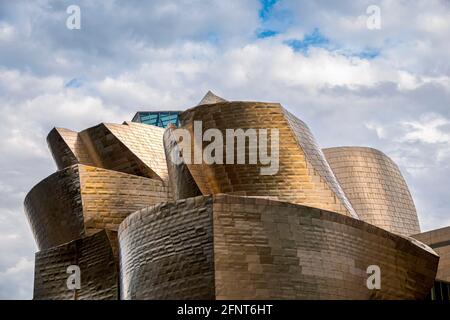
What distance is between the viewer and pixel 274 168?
2816 centimetres

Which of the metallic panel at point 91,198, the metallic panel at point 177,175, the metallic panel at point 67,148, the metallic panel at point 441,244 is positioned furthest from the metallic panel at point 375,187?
the metallic panel at point 177,175

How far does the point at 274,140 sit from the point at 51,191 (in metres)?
6.33

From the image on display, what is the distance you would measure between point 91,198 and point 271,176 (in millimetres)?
4981

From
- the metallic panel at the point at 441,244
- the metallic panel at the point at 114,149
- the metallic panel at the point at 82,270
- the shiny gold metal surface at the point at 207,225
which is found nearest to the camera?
the shiny gold metal surface at the point at 207,225

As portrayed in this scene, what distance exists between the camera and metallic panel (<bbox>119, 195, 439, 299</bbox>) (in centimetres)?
2450

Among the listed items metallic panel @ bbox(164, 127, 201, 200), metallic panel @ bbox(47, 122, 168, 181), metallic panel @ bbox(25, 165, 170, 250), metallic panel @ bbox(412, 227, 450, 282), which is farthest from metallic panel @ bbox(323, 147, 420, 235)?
metallic panel @ bbox(164, 127, 201, 200)

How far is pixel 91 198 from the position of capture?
30062 mm

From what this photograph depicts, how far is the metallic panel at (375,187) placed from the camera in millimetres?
39875

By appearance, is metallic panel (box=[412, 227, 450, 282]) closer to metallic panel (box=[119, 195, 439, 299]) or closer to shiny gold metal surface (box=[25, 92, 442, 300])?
shiny gold metal surface (box=[25, 92, 442, 300])

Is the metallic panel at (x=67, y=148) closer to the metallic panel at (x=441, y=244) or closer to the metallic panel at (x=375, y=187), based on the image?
the metallic panel at (x=375, y=187)

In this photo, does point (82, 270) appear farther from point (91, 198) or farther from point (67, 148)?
point (67, 148)

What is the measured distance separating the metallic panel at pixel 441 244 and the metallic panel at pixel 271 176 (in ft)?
29.7

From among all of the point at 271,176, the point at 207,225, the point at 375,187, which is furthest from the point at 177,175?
the point at 375,187
